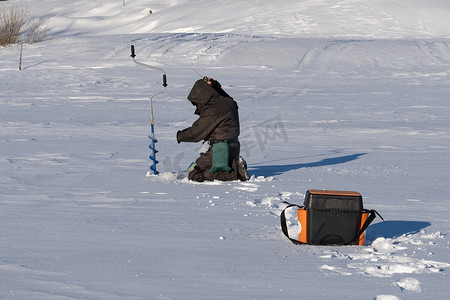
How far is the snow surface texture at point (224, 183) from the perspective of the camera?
444 cm

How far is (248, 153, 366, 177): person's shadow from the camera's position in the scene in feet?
28.8

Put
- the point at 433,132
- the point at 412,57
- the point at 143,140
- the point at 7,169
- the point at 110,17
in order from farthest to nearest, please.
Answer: the point at 110,17 < the point at 412,57 < the point at 433,132 < the point at 143,140 < the point at 7,169

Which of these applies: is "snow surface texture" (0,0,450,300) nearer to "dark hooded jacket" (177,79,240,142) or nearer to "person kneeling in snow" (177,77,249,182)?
"person kneeling in snow" (177,77,249,182)

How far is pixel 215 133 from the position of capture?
7848 mm

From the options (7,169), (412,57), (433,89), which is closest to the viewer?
(7,169)

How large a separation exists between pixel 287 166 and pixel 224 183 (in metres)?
1.57

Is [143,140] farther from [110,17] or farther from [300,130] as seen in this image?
[110,17]

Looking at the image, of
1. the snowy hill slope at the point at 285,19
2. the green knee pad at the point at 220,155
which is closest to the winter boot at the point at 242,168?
the green knee pad at the point at 220,155

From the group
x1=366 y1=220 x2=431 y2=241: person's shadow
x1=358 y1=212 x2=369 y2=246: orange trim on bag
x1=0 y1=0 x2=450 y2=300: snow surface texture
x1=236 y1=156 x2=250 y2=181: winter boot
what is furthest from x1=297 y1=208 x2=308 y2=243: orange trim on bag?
x1=236 y1=156 x2=250 y2=181: winter boot

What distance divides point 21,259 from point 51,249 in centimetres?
32

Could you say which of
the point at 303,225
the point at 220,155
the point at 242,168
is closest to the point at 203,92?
the point at 220,155

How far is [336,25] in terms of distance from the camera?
106ft

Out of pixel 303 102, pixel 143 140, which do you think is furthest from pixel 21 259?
pixel 303 102

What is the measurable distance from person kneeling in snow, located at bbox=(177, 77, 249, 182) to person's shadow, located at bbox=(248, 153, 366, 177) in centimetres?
Answer: 67
